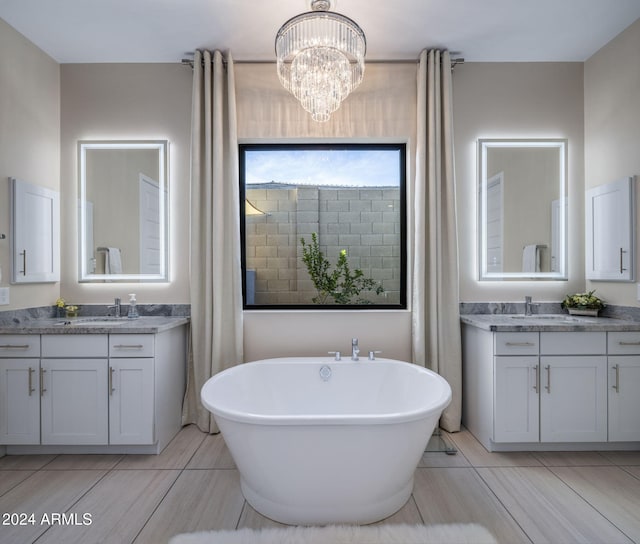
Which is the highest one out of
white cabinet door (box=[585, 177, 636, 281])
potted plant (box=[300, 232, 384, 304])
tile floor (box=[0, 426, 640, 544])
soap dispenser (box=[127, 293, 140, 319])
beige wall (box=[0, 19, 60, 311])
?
beige wall (box=[0, 19, 60, 311])

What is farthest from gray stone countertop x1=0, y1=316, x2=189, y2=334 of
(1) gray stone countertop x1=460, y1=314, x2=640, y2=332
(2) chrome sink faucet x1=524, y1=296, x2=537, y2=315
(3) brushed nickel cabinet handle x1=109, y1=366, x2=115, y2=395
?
(2) chrome sink faucet x1=524, y1=296, x2=537, y2=315

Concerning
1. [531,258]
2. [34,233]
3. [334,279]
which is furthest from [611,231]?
[34,233]

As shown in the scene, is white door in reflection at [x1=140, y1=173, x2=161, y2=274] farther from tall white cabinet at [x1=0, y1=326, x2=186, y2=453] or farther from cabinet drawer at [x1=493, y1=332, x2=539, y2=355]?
cabinet drawer at [x1=493, y1=332, x2=539, y2=355]

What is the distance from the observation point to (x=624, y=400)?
2398 millimetres

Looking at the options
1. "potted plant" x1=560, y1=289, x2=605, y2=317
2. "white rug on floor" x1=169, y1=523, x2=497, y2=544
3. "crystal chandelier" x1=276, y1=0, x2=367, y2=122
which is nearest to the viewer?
"white rug on floor" x1=169, y1=523, x2=497, y2=544

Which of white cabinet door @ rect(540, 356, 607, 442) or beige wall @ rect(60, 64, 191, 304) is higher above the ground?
beige wall @ rect(60, 64, 191, 304)

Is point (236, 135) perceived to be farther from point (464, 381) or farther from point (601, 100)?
point (601, 100)

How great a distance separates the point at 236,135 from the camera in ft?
9.51

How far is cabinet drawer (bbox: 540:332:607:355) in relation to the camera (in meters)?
2.41

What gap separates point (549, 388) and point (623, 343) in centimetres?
55

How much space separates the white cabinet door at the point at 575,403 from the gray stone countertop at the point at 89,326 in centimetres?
249

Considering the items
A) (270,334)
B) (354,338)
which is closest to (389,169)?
(354,338)

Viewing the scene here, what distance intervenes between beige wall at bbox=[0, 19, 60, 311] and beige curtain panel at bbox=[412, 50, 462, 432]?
2765 mm

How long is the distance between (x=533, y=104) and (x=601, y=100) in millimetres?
447
